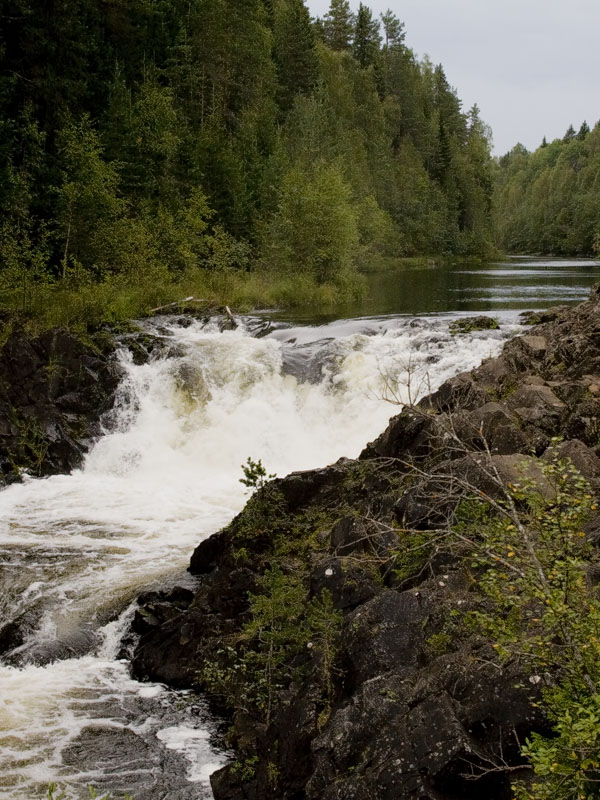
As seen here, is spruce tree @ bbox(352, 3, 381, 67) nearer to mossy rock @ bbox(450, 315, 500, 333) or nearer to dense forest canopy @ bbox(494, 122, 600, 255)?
dense forest canopy @ bbox(494, 122, 600, 255)

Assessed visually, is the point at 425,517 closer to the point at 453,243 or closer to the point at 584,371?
the point at 584,371

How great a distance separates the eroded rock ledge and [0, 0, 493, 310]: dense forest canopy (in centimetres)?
1336

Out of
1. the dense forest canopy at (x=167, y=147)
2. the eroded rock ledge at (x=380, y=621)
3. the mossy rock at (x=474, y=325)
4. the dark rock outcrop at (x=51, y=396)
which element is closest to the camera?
the eroded rock ledge at (x=380, y=621)

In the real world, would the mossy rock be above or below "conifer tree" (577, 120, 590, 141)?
below

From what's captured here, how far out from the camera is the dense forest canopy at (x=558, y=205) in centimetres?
9206

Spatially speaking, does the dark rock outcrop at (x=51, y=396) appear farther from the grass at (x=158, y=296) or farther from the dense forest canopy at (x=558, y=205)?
the dense forest canopy at (x=558, y=205)

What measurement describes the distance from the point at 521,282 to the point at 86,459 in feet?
105

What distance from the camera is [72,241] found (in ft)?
79.7

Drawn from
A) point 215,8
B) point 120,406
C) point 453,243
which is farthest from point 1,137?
point 453,243

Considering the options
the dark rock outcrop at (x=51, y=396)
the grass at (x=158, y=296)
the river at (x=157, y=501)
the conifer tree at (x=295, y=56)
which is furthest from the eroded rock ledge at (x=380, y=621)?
the conifer tree at (x=295, y=56)

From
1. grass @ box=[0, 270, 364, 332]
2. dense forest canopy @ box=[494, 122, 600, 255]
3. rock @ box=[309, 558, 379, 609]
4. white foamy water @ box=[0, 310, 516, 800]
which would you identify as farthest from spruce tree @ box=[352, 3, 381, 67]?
rock @ box=[309, 558, 379, 609]

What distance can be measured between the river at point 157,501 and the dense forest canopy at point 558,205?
5549cm

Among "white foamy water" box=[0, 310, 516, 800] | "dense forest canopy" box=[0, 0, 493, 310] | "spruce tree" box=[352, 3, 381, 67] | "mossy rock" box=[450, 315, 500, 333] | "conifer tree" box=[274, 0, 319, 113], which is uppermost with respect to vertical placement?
"spruce tree" box=[352, 3, 381, 67]

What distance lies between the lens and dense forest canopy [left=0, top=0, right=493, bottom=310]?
24297mm
